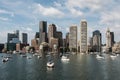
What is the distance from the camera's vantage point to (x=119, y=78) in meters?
127

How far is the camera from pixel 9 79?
126m

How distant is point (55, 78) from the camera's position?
12769 cm

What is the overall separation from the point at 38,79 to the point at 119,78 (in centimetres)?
3586

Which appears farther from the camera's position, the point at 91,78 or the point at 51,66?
the point at 51,66

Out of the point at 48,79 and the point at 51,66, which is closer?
the point at 48,79

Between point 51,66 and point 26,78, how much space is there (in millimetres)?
53927

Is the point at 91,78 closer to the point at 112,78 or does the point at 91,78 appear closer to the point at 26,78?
the point at 112,78

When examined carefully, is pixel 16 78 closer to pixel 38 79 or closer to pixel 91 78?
pixel 38 79

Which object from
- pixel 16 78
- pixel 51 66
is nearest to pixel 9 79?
pixel 16 78

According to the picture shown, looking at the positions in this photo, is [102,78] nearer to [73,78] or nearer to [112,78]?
[112,78]

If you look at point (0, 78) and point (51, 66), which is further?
point (51, 66)

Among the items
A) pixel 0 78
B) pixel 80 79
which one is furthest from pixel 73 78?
pixel 0 78

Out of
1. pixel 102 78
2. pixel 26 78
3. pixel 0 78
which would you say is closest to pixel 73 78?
pixel 102 78

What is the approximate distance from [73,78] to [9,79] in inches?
1113
